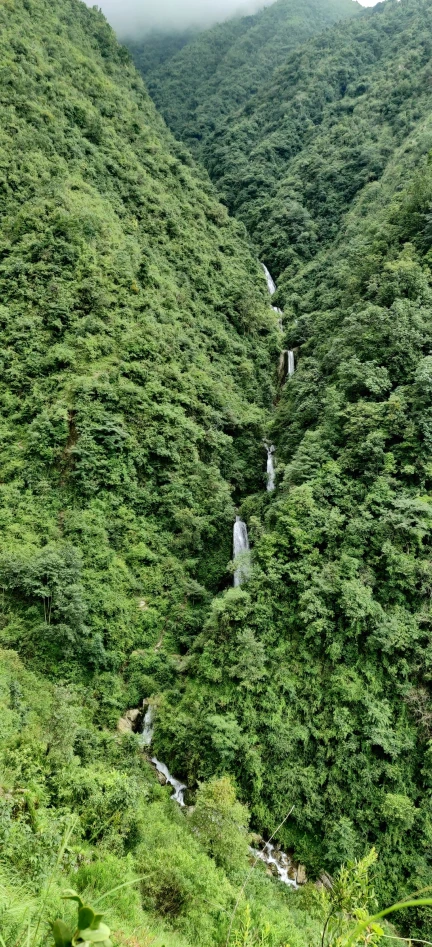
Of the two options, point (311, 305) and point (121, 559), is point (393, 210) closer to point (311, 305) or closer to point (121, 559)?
point (311, 305)

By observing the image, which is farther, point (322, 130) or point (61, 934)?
point (322, 130)

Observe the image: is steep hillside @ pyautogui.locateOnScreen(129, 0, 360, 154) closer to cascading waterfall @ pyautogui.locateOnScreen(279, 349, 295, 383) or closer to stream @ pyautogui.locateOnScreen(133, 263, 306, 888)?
cascading waterfall @ pyautogui.locateOnScreen(279, 349, 295, 383)

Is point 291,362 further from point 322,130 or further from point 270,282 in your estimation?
point 322,130

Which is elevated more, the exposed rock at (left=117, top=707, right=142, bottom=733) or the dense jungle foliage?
the dense jungle foliage

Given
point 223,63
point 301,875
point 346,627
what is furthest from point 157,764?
point 223,63

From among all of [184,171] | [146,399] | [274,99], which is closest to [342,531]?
[146,399]

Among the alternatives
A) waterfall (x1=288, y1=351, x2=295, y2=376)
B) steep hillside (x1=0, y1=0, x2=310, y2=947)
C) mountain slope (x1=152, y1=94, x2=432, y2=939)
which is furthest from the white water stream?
waterfall (x1=288, y1=351, x2=295, y2=376)
